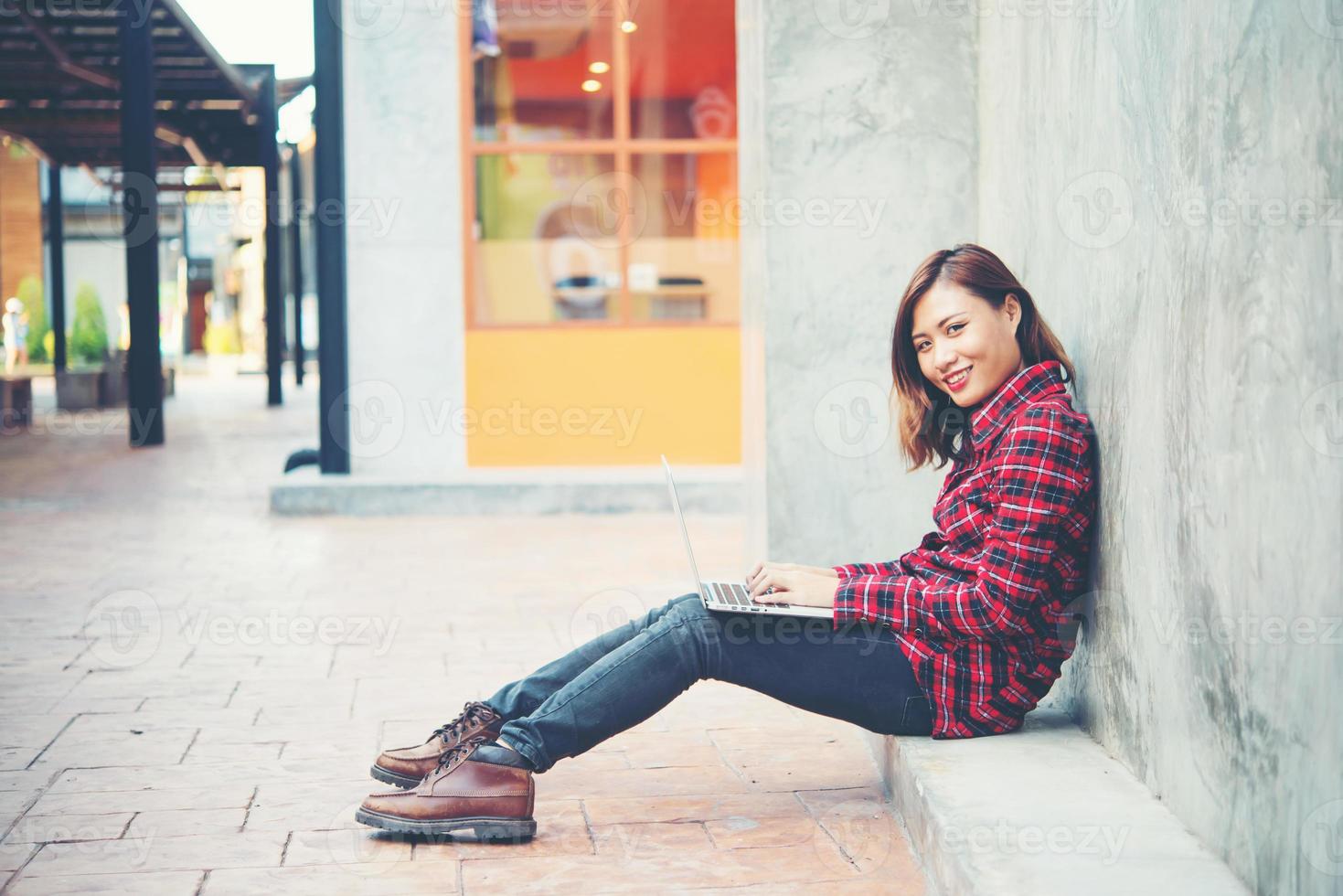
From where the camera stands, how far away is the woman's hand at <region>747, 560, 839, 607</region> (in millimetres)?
3104

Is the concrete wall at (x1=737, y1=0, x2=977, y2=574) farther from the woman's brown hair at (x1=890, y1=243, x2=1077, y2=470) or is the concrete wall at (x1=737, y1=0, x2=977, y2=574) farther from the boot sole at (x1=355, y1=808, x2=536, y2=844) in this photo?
the boot sole at (x1=355, y1=808, x2=536, y2=844)

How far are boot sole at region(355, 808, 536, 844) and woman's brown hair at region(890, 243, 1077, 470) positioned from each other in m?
1.20

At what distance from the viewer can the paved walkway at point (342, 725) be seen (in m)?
3.01

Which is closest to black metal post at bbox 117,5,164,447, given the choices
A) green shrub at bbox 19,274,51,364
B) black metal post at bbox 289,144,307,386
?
black metal post at bbox 289,144,307,386

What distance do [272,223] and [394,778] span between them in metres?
15.4

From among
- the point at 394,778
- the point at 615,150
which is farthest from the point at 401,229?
the point at 394,778

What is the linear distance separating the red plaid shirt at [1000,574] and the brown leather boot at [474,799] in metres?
0.76

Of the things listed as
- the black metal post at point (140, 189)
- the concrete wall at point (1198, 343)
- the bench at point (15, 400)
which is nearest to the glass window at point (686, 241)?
the black metal post at point (140, 189)

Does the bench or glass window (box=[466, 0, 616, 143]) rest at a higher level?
glass window (box=[466, 0, 616, 143])

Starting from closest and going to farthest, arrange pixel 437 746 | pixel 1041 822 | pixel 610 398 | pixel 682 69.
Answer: pixel 1041 822, pixel 437 746, pixel 610 398, pixel 682 69

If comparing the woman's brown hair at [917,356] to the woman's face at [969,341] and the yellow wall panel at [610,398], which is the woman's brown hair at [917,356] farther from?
the yellow wall panel at [610,398]

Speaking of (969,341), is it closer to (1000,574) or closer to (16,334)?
(1000,574)

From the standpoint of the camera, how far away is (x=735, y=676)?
3.10 metres

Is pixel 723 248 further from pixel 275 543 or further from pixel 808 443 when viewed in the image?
pixel 808 443
